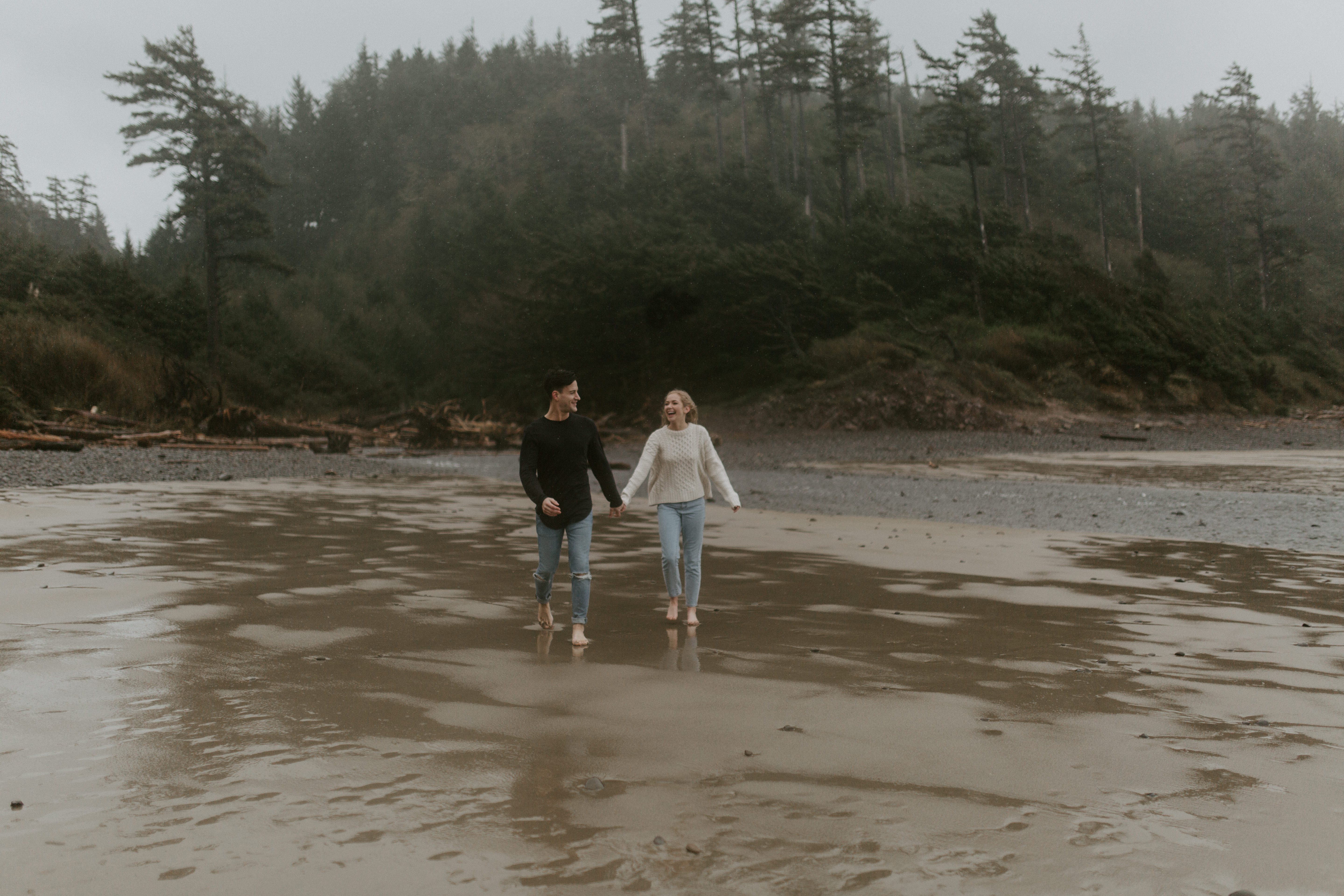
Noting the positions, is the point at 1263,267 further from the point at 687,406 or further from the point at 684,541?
the point at 684,541

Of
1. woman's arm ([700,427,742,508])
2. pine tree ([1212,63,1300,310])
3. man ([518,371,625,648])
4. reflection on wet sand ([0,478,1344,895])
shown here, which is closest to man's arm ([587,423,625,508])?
man ([518,371,625,648])

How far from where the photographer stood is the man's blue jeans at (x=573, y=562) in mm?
5914

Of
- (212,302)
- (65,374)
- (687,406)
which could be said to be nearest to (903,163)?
(212,302)

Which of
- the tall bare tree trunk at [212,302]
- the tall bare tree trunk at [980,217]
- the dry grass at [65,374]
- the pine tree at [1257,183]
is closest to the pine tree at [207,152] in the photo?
the tall bare tree trunk at [212,302]

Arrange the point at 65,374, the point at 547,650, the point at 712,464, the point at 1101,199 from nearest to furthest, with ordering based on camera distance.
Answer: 1. the point at 547,650
2. the point at 712,464
3. the point at 65,374
4. the point at 1101,199

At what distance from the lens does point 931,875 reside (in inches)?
112

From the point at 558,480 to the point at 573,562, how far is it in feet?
1.81

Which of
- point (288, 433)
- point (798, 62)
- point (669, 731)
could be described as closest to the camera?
point (669, 731)

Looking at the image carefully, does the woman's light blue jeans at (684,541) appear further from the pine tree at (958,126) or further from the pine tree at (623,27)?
the pine tree at (623,27)

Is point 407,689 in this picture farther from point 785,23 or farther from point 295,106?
point 295,106

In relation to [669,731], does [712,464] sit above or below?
above

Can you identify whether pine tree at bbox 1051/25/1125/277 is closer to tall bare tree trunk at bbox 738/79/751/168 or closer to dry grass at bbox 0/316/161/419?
tall bare tree trunk at bbox 738/79/751/168

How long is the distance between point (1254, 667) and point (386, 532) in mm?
8287

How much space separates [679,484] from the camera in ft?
22.1
